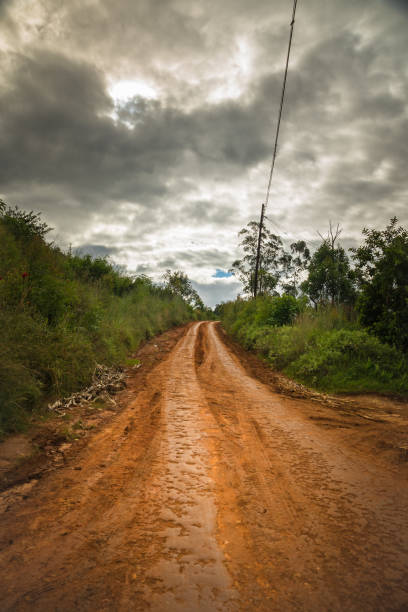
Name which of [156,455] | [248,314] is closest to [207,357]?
[156,455]

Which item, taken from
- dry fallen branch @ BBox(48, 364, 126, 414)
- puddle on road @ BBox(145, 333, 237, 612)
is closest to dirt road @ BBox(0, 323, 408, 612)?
puddle on road @ BBox(145, 333, 237, 612)

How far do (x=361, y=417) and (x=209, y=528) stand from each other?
3.91 m

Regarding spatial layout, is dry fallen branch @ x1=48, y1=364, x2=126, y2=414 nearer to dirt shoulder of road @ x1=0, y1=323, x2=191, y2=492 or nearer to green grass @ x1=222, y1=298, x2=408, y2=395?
dirt shoulder of road @ x1=0, y1=323, x2=191, y2=492

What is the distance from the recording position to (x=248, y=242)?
28812mm

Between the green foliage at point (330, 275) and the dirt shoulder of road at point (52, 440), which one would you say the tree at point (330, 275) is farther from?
the dirt shoulder of road at point (52, 440)

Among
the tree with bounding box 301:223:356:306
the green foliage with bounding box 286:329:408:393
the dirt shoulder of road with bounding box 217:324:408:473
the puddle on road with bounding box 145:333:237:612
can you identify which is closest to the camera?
the puddle on road with bounding box 145:333:237:612

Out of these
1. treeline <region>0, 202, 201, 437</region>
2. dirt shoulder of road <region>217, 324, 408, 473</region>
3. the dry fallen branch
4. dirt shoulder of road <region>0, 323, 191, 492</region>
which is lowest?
dirt shoulder of road <region>217, 324, 408, 473</region>

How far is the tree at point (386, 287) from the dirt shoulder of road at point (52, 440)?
6168mm

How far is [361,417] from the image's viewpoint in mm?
5109

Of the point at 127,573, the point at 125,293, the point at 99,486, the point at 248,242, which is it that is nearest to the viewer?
the point at 127,573

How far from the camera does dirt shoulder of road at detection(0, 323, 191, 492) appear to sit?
2.90 meters

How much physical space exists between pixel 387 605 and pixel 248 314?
19290mm

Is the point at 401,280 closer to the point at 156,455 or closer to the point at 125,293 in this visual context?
the point at 156,455

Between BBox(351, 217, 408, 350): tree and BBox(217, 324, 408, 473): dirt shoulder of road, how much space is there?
2005 millimetres
